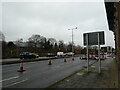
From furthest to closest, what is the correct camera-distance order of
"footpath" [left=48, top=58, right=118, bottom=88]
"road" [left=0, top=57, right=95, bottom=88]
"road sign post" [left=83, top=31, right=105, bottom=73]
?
1. "road sign post" [left=83, top=31, right=105, bottom=73]
2. "road" [left=0, top=57, right=95, bottom=88]
3. "footpath" [left=48, top=58, right=118, bottom=88]

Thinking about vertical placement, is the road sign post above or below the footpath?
above

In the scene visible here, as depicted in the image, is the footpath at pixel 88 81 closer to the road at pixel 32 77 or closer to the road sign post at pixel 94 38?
the road at pixel 32 77

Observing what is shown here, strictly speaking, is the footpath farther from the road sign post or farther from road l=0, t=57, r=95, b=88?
A: the road sign post

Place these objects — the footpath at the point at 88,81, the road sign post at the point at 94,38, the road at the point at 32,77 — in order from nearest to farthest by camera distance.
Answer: the footpath at the point at 88,81 < the road at the point at 32,77 < the road sign post at the point at 94,38

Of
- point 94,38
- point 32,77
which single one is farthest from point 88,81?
point 94,38

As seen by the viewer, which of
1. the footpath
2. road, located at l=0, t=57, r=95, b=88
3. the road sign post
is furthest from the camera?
the road sign post

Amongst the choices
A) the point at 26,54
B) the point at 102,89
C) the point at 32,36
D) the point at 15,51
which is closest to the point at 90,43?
the point at 102,89

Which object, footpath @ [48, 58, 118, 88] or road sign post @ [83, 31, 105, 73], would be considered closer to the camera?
footpath @ [48, 58, 118, 88]

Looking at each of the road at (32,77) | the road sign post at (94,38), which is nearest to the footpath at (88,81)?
the road at (32,77)

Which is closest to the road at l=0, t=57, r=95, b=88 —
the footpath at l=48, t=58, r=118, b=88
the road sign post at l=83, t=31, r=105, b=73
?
the footpath at l=48, t=58, r=118, b=88

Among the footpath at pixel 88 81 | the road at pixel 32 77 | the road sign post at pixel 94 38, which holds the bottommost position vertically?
the road at pixel 32 77

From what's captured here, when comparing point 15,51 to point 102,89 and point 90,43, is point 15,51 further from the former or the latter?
point 102,89

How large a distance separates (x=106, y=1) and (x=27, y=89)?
35.5ft

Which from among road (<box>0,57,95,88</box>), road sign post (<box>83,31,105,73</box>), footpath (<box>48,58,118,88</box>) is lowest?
road (<box>0,57,95,88</box>)
